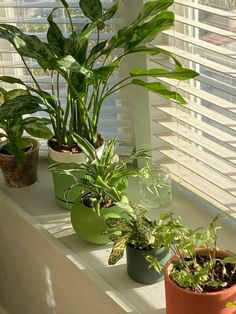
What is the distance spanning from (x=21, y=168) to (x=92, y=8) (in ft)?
1.62

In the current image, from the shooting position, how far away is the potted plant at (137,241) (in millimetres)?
1356

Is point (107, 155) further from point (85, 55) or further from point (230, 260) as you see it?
point (230, 260)

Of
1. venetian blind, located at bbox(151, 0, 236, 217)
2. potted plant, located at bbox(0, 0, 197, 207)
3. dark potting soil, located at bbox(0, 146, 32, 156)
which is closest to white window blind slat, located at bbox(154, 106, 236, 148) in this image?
venetian blind, located at bbox(151, 0, 236, 217)

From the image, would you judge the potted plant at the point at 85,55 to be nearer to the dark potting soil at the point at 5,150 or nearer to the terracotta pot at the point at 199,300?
the dark potting soil at the point at 5,150

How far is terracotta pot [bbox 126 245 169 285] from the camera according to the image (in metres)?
1.37

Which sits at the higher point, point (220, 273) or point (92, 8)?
point (92, 8)

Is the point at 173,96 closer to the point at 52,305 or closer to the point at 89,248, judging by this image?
the point at 89,248

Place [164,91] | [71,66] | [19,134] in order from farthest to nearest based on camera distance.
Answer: [19,134] < [164,91] < [71,66]

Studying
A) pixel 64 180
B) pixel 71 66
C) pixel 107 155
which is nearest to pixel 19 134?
Answer: pixel 64 180

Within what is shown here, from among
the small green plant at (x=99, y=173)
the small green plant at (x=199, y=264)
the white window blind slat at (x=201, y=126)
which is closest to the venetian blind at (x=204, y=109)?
the white window blind slat at (x=201, y=126)

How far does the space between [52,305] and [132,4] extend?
793mm

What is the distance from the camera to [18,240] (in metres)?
1.80

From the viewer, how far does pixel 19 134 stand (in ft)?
5.48

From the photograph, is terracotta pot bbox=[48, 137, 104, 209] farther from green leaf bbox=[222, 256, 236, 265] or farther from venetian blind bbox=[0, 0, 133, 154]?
green leaf bbox=[222, 256, 236, 265]
